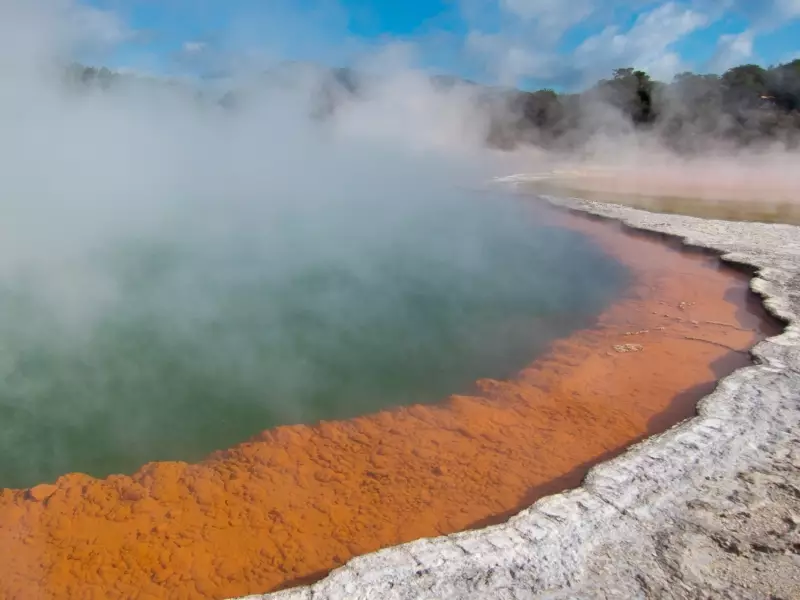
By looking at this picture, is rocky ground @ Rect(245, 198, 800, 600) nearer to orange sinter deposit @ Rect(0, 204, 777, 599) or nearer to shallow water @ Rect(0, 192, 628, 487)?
orange sinter deposit @ Rect(0, 204, 777, 599)

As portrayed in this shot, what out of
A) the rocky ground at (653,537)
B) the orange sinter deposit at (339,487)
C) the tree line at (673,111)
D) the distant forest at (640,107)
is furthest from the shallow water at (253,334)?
the tree line at (673,111)

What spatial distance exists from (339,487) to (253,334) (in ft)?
5.33

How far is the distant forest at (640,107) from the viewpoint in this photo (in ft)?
49.4

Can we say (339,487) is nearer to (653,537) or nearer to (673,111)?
(653,537)

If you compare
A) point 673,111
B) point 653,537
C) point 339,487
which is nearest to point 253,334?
point 339,487

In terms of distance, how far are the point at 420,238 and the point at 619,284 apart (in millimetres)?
2277

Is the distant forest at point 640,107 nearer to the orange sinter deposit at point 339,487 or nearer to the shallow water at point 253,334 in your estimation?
the shallow water at point 253,334

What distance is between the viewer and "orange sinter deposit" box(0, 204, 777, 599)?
177 cm

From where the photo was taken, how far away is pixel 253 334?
3.52m

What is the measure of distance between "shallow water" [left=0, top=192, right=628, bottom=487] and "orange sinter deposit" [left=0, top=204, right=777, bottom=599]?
8.6 inches

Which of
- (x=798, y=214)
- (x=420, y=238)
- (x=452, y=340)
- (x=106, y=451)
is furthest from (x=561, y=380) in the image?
(x=798, y=214)

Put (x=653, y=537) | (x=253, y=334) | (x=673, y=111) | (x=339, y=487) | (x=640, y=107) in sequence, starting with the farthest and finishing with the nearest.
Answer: (x=640, y=107) → (x=673, y=111) → (x=253, y=334) → (x=339, y=487) → (x=653, y=537)

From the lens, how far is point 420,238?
19.8 feet

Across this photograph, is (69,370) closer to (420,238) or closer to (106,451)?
(106,451)
